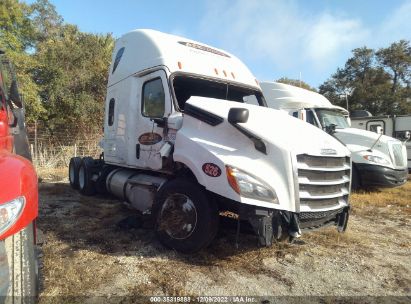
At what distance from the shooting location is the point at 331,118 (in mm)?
11102

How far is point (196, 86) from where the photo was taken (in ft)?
20.7

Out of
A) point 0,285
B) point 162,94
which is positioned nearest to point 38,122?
point 162,94

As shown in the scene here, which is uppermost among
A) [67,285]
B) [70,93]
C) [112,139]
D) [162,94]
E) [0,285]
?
[70,93]

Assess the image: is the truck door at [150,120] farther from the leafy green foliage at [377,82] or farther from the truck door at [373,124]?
the leafy green foliage at [377,82]

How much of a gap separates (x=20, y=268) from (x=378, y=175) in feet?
30.6

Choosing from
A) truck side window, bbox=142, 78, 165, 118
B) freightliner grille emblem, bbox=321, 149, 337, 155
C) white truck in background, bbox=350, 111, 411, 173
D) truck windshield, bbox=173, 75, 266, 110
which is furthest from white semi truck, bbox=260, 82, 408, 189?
freightliner grille emblem, bbox=321, 149, 337, 155

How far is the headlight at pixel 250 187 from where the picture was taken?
4246mm

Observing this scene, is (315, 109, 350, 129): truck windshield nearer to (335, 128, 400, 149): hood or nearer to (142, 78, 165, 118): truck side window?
(335, 128, 400, 149): hood

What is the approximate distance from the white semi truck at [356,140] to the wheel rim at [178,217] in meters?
6.03

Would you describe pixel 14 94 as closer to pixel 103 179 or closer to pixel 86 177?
pixel 103 179

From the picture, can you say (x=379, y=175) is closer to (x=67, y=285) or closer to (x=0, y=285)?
(x=67, y=285)

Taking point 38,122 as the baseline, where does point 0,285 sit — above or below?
below

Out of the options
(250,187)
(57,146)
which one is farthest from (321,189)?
(57,146)

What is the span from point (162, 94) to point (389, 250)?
4.16m
